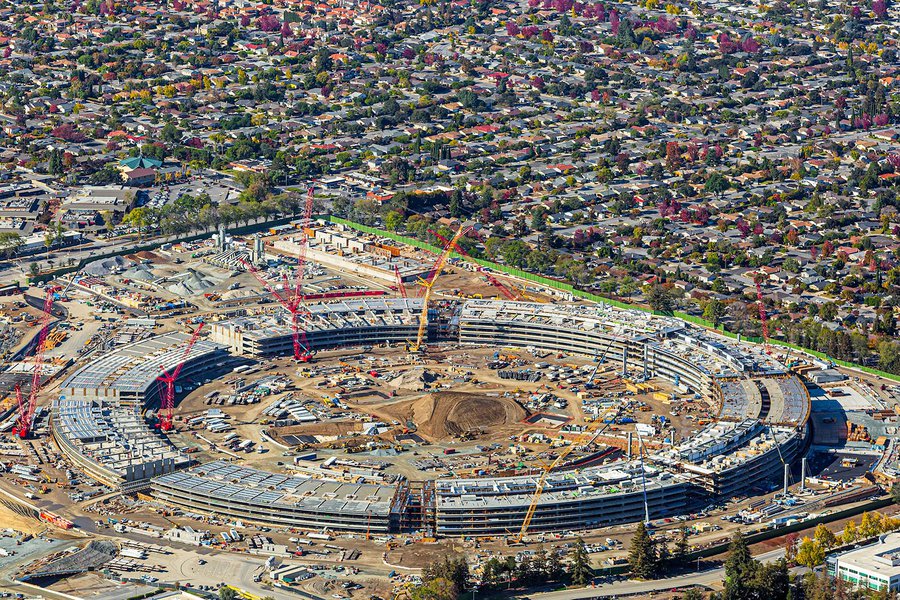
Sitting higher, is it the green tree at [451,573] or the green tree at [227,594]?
the green tree at [451,573]

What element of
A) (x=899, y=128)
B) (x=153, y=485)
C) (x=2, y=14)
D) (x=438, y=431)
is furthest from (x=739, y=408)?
(x=2, y=14)

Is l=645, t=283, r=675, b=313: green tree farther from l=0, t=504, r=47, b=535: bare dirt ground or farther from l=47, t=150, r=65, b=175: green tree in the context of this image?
l=47, t=150, r=65, b=175: green tree

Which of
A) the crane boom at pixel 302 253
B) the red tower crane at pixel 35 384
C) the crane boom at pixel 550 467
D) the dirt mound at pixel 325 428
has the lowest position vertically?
the red tower crane at pixel 35 384

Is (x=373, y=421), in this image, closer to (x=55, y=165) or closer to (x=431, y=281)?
(x=431, y=281)

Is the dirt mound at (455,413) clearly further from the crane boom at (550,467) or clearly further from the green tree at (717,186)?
the green tree at (717,186)

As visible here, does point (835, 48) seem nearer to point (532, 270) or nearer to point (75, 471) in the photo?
point (532, 270)

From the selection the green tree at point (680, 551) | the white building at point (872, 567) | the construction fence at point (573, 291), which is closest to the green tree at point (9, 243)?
the construction fence at point (573, 291)
